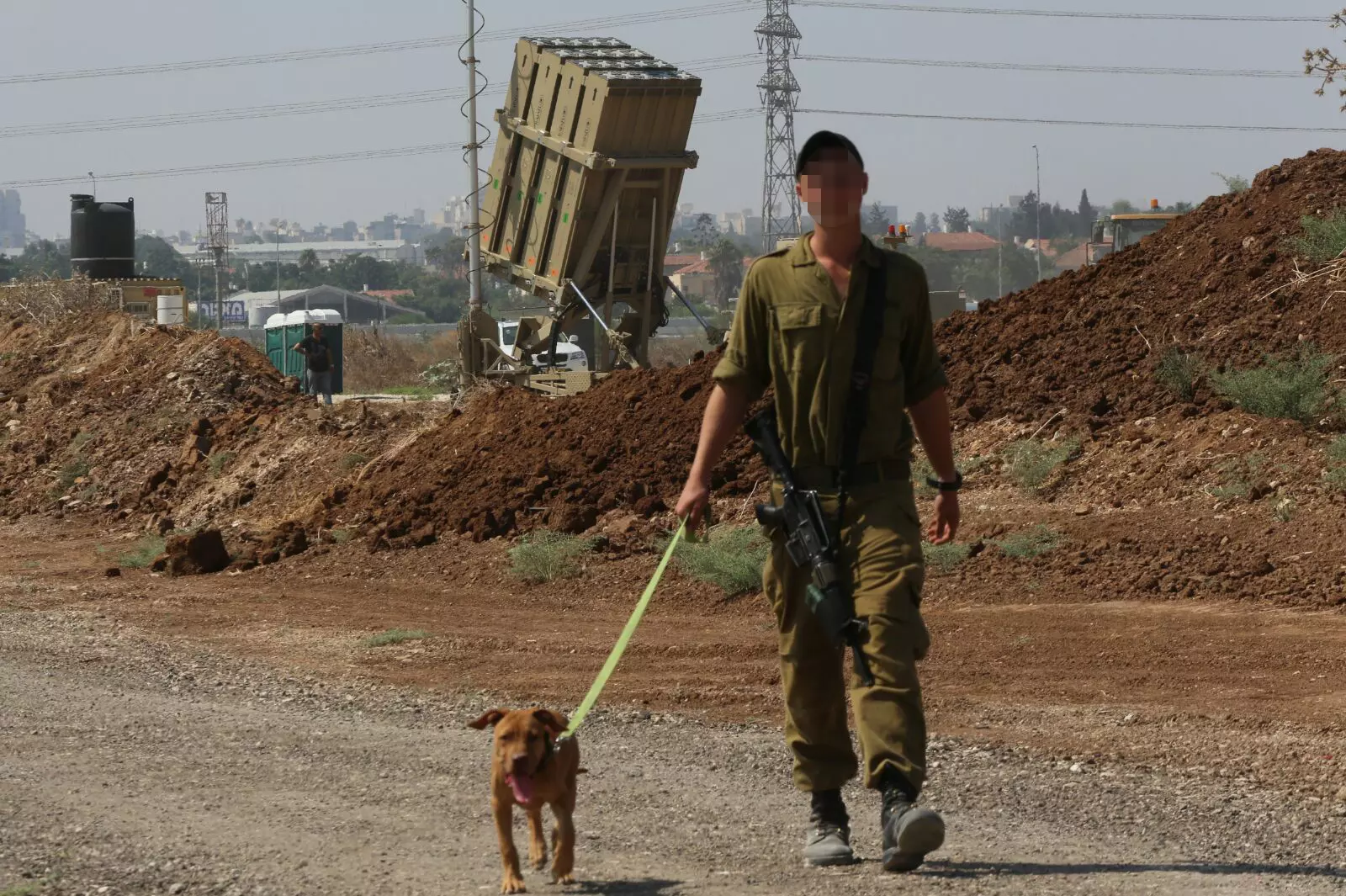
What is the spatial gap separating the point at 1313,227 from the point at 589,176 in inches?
304

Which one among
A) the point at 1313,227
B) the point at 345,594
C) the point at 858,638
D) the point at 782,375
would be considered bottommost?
the point at 345,594

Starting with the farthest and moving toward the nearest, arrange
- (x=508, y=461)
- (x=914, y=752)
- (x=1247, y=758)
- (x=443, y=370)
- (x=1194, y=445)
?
(x=443, y=370) → (x=508, y=461) → (x=1194, y=445) → (x=1247, y=758) → (x=914, y=752)

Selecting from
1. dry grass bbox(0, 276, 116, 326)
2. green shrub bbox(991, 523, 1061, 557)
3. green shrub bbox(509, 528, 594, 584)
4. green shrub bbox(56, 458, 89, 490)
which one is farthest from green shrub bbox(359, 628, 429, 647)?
dry grass bbox(0, 276, 116, 326)

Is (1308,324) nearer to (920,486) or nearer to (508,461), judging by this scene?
(920,486)

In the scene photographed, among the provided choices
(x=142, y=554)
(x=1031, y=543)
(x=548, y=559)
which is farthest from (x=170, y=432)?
(x=1031, y=543)

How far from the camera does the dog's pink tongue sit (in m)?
4.75

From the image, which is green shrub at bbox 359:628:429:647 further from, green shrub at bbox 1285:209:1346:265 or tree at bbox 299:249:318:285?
tree at bbox 299:249:318:285

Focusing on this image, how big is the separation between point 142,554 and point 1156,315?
940 centimetres

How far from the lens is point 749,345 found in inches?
210

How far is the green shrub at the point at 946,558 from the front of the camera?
12.0 metres

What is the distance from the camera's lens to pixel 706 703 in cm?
853

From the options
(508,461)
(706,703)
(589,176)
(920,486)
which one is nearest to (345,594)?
(508,461)

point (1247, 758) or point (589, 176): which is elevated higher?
point (589, 176)

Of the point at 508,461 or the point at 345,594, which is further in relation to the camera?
the point at 508,461
